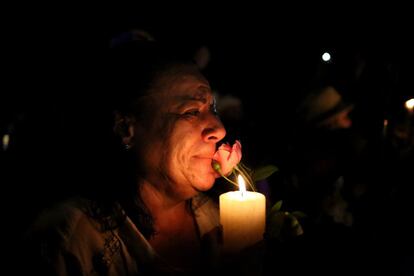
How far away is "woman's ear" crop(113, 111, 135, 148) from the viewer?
7.04 feet

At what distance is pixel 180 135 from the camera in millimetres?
2061

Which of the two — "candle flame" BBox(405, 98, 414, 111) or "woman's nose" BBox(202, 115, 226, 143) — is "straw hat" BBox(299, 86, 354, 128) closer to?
"candle flame" BBox(405, 98, 414, 111)

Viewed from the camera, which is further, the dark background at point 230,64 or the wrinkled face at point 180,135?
the dark background at point 230,64

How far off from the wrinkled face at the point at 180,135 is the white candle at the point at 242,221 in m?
0.37

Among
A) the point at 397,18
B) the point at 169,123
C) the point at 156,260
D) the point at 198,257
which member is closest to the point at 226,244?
the point at 156,260

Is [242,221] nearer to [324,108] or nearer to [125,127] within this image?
[125,127]

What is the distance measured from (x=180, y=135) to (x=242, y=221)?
659 millimetres

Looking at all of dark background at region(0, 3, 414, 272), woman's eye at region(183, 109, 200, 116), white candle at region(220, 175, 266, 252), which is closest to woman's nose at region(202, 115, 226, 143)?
woman's eye at region(183, 109, 200, 116)

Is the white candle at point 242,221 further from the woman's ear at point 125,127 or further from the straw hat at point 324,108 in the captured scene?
the straw hat at point 324,108

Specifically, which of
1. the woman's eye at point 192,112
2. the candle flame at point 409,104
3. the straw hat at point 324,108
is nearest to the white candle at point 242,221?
the woman's eye at point 192,112

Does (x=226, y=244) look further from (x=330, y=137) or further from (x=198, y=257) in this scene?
(x=330, y=137)

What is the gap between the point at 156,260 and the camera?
6.50ft

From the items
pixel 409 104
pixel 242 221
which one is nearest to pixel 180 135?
pixel 242 221

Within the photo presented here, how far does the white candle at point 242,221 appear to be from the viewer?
1.64 meters
